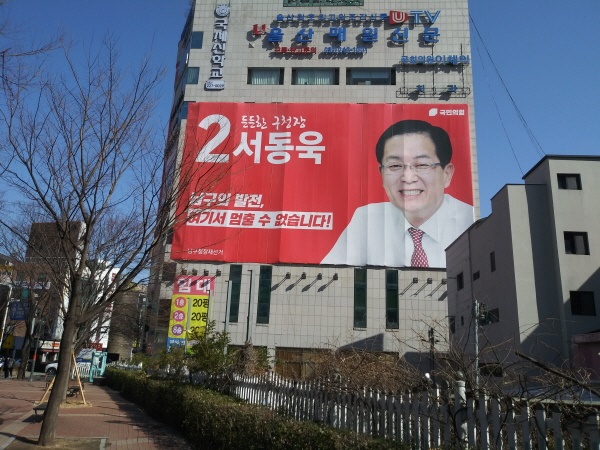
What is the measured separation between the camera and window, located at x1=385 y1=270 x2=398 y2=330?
36.0 m

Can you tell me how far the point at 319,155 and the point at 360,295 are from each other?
34.9 feet

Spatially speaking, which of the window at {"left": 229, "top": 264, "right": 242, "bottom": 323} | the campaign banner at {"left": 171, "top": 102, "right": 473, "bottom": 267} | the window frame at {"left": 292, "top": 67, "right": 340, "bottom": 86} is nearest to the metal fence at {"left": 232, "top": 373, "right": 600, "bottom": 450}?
the campaign banner at {"left": 171, "top": 102, "right": 473, "bottom": 267}

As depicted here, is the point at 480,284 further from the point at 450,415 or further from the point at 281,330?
the point at 450,415

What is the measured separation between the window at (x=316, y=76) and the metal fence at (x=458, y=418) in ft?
121

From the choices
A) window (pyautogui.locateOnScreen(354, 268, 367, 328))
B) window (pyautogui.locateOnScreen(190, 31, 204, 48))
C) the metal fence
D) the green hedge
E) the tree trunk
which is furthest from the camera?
window (pyautogui.locateOnScreen(190, 31, 204, 48))

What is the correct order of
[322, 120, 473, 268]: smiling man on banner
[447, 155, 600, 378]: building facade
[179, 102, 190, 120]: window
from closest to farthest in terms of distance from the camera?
[447, 155, 600, 378]: building facade
[322, 120, 473, 268]: smiling man on banner
[179, 102, 190, 120]: window

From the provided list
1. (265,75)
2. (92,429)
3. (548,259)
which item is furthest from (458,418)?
(265,75)

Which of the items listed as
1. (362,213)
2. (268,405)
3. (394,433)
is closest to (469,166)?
(362,213)

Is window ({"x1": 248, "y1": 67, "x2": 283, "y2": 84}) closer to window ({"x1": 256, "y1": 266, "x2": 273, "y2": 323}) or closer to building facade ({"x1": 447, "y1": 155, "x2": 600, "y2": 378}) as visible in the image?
window ({"x1": 256, "y1": 266, "x2": 273, "y2": 323})

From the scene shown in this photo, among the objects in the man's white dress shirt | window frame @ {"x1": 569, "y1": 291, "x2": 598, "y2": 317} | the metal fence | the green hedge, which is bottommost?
the green hedge

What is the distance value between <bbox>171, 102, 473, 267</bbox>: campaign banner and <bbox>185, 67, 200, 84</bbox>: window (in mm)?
5844

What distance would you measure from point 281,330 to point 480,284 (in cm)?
1425

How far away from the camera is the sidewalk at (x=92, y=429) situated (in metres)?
9.54

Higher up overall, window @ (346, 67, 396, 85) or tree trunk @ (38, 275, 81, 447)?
window @ (346, 67, 396, 85)
